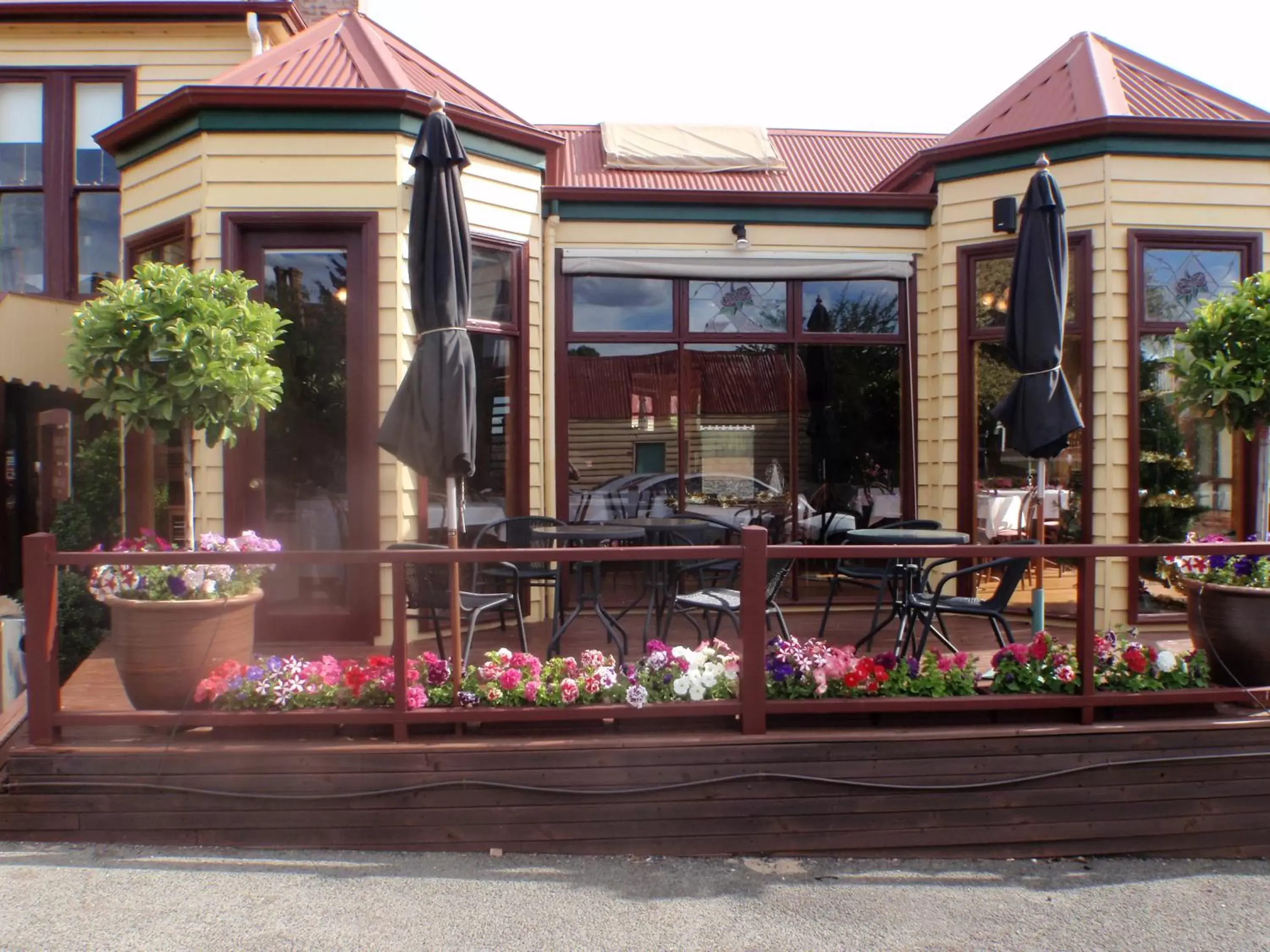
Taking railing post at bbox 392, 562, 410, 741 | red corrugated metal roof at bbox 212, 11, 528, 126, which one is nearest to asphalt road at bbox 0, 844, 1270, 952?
railing post at bbox 392, 562, 410, 741

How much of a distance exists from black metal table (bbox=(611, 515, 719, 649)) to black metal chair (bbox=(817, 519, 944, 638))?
2.54ft

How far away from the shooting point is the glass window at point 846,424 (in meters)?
6.86

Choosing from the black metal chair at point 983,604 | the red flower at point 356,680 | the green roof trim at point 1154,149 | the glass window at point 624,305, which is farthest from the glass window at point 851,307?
the red flower at point 356,680

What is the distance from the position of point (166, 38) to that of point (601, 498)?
4864 mm

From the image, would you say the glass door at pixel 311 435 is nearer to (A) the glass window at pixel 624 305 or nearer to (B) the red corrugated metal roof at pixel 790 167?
(A) the glass window at pixel 624 305

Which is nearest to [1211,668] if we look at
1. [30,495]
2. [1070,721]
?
[1070,721]

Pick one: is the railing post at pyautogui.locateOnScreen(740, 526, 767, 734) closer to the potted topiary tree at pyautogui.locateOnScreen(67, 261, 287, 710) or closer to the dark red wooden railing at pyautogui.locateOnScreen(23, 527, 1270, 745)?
the dark red wooden railing at pyautogui.locateOnScreen(23, 527, 1270, 745)

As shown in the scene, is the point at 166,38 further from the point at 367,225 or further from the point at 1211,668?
the point at 1211,668

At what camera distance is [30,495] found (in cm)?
805

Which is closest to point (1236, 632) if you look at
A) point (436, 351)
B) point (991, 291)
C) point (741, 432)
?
point (991, 291)

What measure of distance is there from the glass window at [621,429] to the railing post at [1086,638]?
3337 millimetres

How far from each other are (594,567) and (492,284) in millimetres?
2201

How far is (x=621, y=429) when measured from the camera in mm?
6793

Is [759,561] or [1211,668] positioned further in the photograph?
[1211,668]
